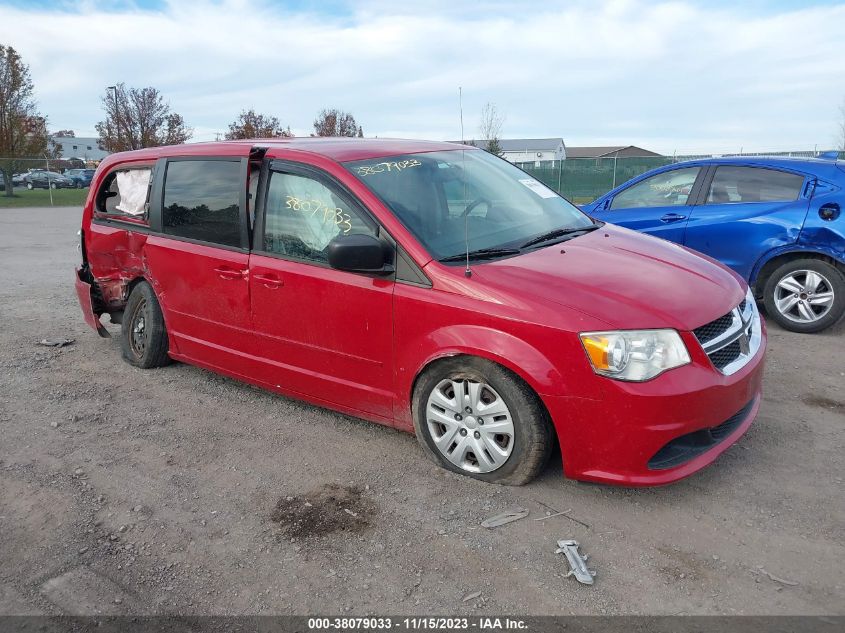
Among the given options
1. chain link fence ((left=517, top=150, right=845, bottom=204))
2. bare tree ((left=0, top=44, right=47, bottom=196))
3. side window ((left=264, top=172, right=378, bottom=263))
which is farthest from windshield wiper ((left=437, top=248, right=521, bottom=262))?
bare tree ((left=0, top=44, right=47, bottom=196))

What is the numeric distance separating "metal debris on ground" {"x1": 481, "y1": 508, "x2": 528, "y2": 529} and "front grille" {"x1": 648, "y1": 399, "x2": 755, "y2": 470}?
0.63m

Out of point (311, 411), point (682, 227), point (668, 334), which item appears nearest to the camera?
point (668, 334)

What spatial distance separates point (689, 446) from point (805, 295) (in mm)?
3830

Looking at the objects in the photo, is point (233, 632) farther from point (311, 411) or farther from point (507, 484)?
point (311, 411)

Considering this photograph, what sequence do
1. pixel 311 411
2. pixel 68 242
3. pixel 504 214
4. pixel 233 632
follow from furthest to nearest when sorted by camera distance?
pixel 68 242 < pixel 311 411 < pixel 504 214 < pixel 233 632

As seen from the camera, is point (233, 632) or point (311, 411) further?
point (311, 411)

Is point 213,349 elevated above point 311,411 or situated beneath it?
elevated above

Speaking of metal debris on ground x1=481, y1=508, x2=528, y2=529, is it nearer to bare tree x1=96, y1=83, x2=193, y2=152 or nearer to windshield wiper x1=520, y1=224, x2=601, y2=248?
windshield wiper x1=520, y1=224, x2=601, y2=248

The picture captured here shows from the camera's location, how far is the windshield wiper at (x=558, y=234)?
158 inches

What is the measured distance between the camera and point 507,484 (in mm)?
3502

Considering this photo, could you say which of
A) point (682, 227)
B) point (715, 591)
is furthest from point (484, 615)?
point (682, 227)

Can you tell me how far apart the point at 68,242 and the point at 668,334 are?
1427cm

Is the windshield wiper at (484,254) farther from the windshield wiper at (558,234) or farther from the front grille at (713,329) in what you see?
the front grille at (713,329)

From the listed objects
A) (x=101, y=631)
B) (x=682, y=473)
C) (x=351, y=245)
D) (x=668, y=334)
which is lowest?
(x=101, y=631)
